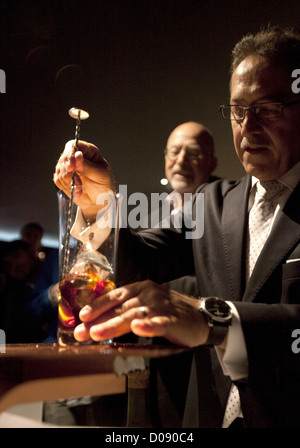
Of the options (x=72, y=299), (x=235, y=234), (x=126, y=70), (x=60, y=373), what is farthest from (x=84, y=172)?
(x=126, y=70)

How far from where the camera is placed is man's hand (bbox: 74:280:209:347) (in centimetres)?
73

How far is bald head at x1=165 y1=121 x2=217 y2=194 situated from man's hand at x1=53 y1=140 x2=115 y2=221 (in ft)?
4.37

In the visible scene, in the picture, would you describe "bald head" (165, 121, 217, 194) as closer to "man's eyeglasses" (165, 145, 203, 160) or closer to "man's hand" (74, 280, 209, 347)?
"man's eyeglasses" (165, 145, 203, 160)

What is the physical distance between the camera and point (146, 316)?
2.42 feet

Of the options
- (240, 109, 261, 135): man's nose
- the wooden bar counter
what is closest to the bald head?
(240, 109, 261, 135): man's nose

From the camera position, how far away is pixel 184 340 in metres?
0.74

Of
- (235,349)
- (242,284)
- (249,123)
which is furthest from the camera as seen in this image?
(249,123)

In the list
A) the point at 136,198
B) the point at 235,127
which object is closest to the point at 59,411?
the point at 235,127

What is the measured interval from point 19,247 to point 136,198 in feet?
3.06

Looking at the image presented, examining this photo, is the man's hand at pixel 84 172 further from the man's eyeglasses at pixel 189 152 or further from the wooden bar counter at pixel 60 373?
the man's eyeglasses at pixel 189 152

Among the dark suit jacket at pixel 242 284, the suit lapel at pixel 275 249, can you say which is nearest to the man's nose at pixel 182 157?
the dark suit jacket at pixel 242 284

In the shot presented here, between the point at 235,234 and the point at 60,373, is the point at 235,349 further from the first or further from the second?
the point at 235,234

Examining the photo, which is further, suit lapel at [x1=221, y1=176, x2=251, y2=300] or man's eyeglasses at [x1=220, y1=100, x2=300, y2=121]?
man's eyeglasses at [x1=220, y1=100, x2=300, y2=121]

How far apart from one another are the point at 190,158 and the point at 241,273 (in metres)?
1.44
